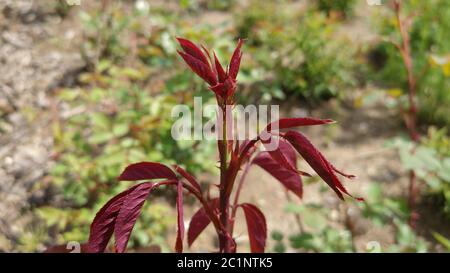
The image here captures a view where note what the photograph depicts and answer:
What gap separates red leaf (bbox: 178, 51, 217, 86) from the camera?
90cm

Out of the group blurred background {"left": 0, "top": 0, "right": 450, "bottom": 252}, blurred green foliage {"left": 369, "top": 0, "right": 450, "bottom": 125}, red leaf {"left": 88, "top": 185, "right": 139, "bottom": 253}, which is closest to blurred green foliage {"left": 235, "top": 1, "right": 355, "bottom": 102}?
blurred background {"left": 0, "top": 0, "right": 450, "bottom": 252}

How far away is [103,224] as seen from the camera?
37.1 inches

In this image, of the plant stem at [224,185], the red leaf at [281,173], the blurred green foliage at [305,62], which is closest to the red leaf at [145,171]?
the plant stem at [224,185]

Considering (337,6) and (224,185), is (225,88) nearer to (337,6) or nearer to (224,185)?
(224,185)

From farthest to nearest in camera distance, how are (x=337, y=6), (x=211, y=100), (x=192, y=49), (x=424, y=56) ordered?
(x=337, y=6)
(x=424, y=56)
(x=211, y=100)
(x=192, y=49)

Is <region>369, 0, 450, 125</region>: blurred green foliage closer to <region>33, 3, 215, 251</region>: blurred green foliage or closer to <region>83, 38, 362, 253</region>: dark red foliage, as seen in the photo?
<region>33, 3, 215, 251</region>: blurred green foliage

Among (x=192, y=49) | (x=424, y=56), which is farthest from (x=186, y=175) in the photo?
(x=424, y=56)

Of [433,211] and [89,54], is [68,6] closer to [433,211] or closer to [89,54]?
[89,54]

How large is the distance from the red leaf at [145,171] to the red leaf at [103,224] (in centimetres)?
5

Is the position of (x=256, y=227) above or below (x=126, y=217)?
below

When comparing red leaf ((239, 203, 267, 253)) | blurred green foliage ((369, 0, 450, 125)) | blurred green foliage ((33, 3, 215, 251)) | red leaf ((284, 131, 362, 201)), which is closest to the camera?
red leaf ((284, 131, 362, 201))

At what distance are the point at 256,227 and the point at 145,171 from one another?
361 millimetres

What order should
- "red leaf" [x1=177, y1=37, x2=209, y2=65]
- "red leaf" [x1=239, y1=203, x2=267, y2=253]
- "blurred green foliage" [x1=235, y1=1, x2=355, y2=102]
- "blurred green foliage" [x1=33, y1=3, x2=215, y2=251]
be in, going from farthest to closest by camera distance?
"blurred green foliage" [x1=235, y1=1, x2=355, y2=102] < "blurred green foliage" [x1=33, y1=3, x2=215, y2=251] < "red leaf" [x1=239, y1=203, x2=267, y2=253] < "red leaf" [x1=177, y1=37, x2=209, y2=65]

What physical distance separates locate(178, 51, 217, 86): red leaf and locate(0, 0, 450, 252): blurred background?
34.1 inches
